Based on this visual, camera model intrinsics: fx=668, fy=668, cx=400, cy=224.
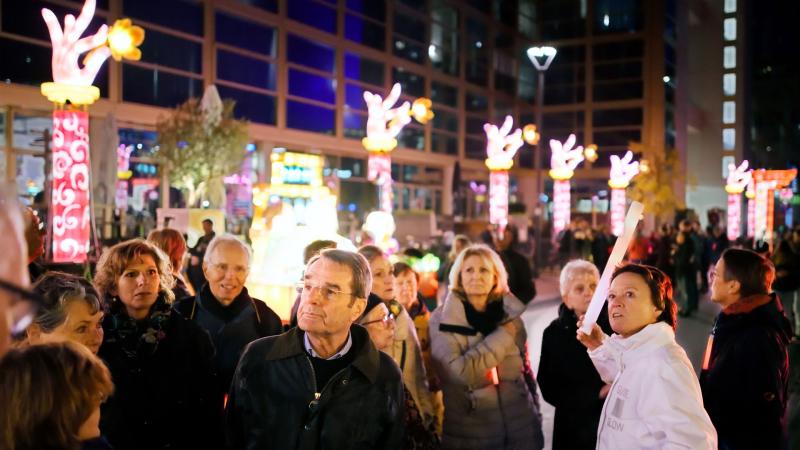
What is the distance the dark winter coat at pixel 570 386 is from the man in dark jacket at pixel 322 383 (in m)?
1.60

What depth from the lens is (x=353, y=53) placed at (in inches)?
1268

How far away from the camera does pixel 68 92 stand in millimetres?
9078

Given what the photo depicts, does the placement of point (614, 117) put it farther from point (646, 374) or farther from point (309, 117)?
point (646, 374)

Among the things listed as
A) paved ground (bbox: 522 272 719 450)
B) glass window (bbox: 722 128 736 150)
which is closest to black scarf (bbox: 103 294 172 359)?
paved ground (bbox: 522 272 719 450)

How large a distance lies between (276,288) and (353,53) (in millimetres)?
27372

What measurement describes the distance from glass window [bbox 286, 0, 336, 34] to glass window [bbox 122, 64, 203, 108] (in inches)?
247

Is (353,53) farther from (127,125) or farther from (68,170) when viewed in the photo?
(68,170)

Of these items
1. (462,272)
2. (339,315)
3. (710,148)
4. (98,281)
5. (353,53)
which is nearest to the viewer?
(339,315)

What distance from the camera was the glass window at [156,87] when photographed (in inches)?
879

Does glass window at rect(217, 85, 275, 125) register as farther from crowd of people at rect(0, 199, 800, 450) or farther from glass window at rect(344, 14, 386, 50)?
crowd of people at rect(0, 199, 800, 450)

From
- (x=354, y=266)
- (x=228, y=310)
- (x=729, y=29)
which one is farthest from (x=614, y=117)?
(x=354, y=266)

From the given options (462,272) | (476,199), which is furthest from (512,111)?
(462,272)

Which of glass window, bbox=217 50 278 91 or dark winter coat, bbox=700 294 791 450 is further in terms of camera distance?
glass window, bbox=217 50 278 91

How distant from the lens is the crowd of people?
6.46ft
